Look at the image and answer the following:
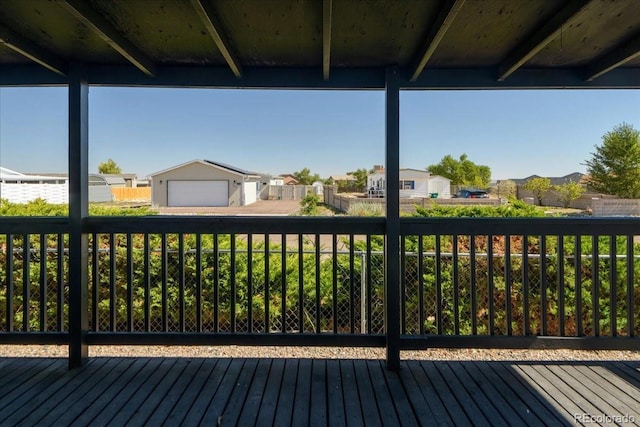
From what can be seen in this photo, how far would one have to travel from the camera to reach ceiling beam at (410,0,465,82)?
151cm

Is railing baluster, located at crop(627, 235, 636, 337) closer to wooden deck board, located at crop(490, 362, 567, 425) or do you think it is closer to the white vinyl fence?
wooden deck board, located at crop(490, 362, 567, 425)

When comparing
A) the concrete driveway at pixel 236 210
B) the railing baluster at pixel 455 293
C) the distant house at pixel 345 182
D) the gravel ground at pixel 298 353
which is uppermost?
the distant house at pixel 345 182

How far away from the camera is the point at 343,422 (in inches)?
65.9

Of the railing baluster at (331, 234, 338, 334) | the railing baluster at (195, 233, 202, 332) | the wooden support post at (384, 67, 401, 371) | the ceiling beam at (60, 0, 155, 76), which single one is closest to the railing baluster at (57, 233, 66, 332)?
the railing baluster at (195, 233, 202, 332)

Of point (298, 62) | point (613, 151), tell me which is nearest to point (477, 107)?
point (613, 151)

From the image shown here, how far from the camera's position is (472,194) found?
12.6 ft

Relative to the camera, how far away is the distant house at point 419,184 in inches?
114

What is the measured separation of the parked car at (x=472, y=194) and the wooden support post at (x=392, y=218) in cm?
195

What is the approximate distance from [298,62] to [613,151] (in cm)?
483

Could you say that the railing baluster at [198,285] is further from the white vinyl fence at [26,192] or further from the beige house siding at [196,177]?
the white vinyl fence at [26,192]

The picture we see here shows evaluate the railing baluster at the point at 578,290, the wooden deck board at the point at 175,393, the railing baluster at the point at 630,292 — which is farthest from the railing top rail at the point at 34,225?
the railing baluster at the point at 630,292

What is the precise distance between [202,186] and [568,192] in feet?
12.8

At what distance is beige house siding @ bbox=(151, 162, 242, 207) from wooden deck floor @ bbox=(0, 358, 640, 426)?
5.45 ft

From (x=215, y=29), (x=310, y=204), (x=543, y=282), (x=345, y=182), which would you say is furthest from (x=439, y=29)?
(x=345, y=182)
